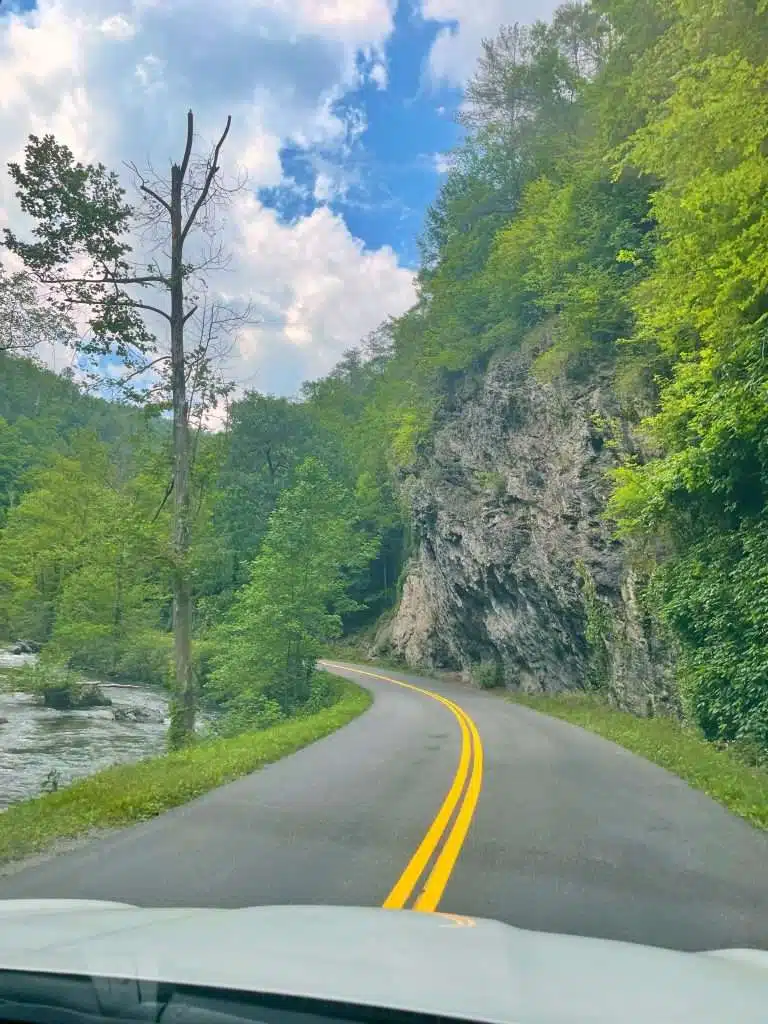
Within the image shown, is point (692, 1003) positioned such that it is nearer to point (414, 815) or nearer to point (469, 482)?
point (414, 815)

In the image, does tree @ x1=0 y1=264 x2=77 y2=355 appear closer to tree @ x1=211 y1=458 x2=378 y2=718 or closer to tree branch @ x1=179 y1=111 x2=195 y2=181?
tree branch @ x1=179 y1=111 x2=195 y2=181

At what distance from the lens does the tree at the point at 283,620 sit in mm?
25781

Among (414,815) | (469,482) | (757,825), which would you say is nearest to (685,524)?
(757,825)

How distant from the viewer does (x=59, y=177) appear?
14602 mm

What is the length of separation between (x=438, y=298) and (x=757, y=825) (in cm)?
3033

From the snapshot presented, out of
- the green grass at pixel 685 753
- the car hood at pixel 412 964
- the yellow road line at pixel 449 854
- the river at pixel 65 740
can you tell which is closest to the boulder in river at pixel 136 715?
the river at pixel 65 740

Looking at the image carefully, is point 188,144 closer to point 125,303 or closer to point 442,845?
point 125,303

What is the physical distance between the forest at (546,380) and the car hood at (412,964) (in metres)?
10.8

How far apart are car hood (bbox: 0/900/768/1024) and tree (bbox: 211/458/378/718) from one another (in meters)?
21.9

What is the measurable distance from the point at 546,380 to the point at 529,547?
232 inches

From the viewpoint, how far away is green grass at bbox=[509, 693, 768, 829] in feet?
30.5

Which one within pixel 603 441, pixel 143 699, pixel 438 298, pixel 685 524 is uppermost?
pixel 438 298

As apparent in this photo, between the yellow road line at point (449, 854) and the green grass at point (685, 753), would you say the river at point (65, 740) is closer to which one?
the yellow road line at point (449, 854)

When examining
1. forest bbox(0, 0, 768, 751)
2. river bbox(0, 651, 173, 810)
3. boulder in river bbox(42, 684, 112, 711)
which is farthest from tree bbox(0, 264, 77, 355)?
boulder in river bbox(42, 684, 112, 711)
